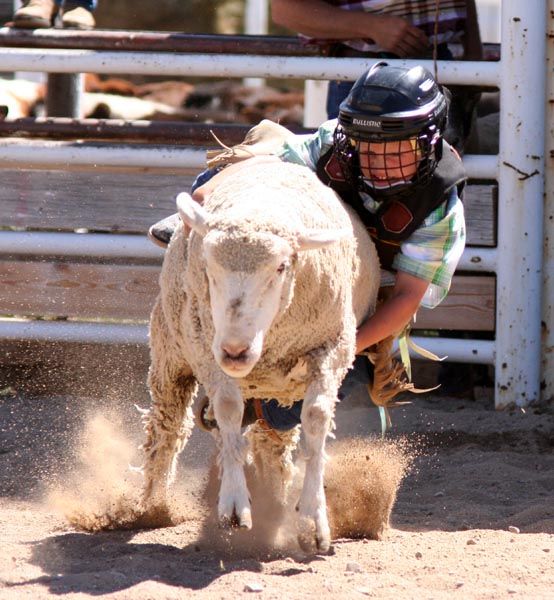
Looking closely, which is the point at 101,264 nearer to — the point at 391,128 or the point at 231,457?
the point at 391,128

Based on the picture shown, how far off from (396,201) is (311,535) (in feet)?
4.03

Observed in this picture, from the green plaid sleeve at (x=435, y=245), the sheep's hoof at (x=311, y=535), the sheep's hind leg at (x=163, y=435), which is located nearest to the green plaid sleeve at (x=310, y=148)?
the green plaid sleeve at (x=435, y=245)

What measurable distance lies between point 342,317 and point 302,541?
73cm

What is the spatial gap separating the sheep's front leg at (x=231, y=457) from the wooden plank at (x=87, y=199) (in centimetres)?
270

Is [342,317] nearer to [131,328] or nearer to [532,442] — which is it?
[532,442]

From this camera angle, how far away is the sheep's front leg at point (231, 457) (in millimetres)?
3504

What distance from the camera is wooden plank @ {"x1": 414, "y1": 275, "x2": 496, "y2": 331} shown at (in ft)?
20.0

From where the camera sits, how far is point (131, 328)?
607 cm

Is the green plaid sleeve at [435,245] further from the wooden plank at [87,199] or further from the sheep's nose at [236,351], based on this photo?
the wooden plank at [87,199]

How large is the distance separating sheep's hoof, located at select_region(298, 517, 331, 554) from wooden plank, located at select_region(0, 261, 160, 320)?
272cm

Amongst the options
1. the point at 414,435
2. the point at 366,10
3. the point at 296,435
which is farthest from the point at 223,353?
the point at 366,10

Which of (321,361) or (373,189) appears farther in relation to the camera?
(373,189)

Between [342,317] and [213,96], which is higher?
[342,317]

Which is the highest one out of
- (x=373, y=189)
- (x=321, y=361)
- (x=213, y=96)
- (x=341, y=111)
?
(x=341, y=111)
